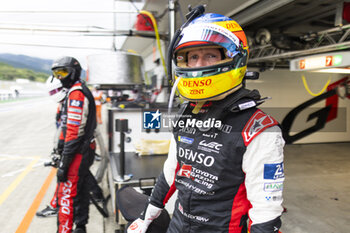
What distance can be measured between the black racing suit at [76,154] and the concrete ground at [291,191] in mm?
528

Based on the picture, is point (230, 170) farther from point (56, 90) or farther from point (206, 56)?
point (56, 90)

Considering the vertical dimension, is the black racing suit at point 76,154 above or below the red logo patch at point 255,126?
below

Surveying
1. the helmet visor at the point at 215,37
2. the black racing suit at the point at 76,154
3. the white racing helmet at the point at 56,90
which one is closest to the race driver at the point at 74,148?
the black racing suit at the point at 76,154

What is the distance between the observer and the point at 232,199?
99 cm

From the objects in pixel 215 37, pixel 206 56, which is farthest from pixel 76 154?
pixel 215 37

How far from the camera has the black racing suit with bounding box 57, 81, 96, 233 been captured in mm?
2346

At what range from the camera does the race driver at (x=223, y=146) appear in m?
0.90

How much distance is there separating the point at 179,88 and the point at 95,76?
5.64 ft

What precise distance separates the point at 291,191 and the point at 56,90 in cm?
394

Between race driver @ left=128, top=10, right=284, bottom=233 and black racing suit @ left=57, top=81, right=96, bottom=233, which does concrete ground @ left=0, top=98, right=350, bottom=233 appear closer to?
black racing suit @ left=57, top=81, right=96, bottom=233

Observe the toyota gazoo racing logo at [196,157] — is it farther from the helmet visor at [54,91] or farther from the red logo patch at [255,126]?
the helmet visor at [54,91]

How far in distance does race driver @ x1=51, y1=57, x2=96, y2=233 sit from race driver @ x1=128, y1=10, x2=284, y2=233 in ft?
5.07

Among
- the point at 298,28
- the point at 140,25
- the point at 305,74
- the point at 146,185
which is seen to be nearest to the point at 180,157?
the point at 146,185

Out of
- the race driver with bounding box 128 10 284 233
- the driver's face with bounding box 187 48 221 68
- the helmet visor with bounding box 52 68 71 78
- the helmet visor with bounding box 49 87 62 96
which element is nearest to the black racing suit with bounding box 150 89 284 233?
the race driver with bounding box 128 10 284 233
